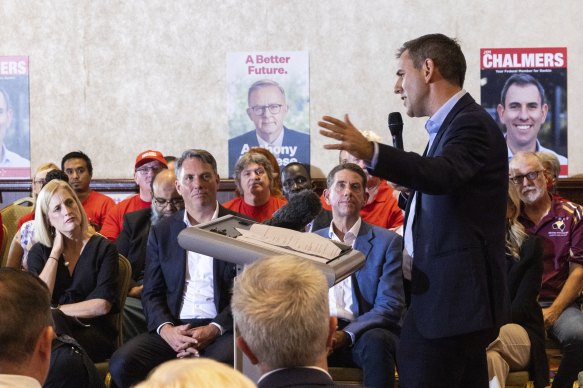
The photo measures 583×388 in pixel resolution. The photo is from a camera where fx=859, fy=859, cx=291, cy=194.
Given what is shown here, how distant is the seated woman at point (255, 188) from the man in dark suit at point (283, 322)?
12.2 ft

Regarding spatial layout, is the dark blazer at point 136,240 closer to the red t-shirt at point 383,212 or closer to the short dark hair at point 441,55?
the red t-shirt at point 383,212

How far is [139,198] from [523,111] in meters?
3.38

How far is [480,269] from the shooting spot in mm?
2535

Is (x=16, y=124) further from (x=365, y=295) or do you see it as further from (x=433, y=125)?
(x=433, y=125)

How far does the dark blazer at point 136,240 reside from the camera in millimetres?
5066

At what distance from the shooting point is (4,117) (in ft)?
25.0

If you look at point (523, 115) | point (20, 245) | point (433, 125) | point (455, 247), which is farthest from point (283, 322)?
point (523, 115)

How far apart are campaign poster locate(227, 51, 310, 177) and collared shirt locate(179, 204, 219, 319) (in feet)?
10.5

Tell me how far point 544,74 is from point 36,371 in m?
6.15

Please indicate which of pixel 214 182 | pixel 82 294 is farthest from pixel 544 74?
pixel 82 294

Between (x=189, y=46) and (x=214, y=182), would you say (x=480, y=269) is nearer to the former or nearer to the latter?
(x=214, y=182)

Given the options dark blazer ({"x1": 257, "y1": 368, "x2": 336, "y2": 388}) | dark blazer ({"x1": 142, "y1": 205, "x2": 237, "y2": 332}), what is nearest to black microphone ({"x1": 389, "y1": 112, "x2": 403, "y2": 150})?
dark blazer ({"x1": 142, "y1": 205, "x2": 237, "y2": 332})

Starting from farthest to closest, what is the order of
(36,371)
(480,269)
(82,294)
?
(82,294), (480,269), (36,371)

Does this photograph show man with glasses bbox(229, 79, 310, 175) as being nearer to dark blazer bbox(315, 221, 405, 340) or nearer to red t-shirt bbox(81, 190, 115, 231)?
→ red t-shirt bbox(81, 190, 115, 231)
